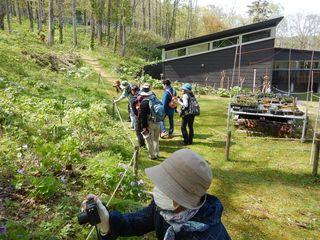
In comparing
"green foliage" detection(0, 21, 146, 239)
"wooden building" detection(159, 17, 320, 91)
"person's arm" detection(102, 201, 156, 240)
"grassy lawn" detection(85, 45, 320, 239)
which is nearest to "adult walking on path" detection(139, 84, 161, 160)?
→ "grassy lawn" detection(85, 45, 320, 239)

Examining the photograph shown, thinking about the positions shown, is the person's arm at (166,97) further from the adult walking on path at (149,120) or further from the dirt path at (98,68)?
the dirt path at (98,68)

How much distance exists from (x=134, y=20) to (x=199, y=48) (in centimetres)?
3208

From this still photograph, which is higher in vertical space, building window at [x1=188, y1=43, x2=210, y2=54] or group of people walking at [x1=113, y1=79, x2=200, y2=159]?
building window at [x1=188, y1=43, x2=210, y2=54]

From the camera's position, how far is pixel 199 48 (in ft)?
86.3

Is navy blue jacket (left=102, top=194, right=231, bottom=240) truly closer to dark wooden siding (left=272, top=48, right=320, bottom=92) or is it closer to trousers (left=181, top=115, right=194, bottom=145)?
trousers (left=181, top=115, right=194, bottom=145)

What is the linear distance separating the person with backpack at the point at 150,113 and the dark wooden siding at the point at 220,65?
17504 mm

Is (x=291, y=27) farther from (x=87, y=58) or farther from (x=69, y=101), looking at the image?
(x=69, y=101)

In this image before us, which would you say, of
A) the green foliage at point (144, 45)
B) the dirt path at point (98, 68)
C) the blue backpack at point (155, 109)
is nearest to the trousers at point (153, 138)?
the blue backpack at point (155, 109)

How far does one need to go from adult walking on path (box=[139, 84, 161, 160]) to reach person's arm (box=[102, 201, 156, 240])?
191 inches

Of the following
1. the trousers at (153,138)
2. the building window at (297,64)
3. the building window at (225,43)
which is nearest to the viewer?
the trousers at (153,138)

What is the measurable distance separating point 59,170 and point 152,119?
2.71 metres

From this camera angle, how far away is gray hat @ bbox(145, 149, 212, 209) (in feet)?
5.90

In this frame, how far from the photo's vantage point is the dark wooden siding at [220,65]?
79.2 feet

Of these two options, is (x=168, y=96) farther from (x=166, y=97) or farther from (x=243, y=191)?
(x=243, y=191)
